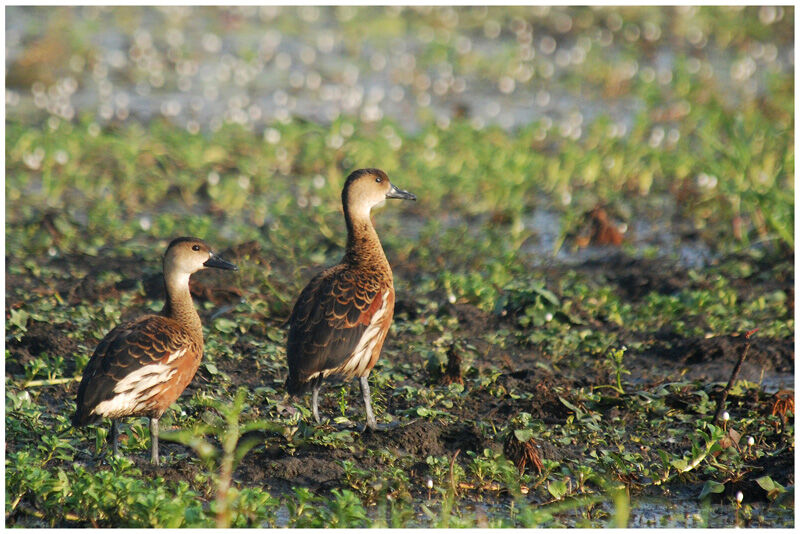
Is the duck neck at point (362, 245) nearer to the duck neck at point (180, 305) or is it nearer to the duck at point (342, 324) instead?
the duck at point (342, 324)

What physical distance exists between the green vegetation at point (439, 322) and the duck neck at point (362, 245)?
72 cm

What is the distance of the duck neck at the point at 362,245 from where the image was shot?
6002mm

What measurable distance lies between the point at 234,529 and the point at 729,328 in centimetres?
416

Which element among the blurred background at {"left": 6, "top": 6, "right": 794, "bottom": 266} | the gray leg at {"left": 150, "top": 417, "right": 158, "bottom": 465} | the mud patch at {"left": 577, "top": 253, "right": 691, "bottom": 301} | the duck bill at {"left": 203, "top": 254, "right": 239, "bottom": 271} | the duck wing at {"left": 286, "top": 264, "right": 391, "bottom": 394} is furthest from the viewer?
the blurred background at {"left": 6, "top": 6, "right": 794, "bottom": 266}

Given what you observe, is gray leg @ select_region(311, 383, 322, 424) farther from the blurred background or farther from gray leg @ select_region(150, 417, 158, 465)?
the blurred background

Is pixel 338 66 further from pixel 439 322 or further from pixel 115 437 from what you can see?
pixel 115 437

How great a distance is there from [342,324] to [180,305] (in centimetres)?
85

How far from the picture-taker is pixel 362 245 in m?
6.07

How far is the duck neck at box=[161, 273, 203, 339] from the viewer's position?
544 cm

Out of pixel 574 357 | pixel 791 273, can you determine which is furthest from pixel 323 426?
pixel 791 273

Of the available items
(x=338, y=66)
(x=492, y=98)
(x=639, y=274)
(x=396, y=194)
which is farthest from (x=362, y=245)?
(x=338, y=66)

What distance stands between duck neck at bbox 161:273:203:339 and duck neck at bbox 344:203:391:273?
990mm

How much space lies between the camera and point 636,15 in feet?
55.3

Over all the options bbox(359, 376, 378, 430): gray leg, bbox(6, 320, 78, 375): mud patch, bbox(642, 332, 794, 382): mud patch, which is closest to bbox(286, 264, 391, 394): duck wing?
bbox(359, 376, 378, 430): gray leg
